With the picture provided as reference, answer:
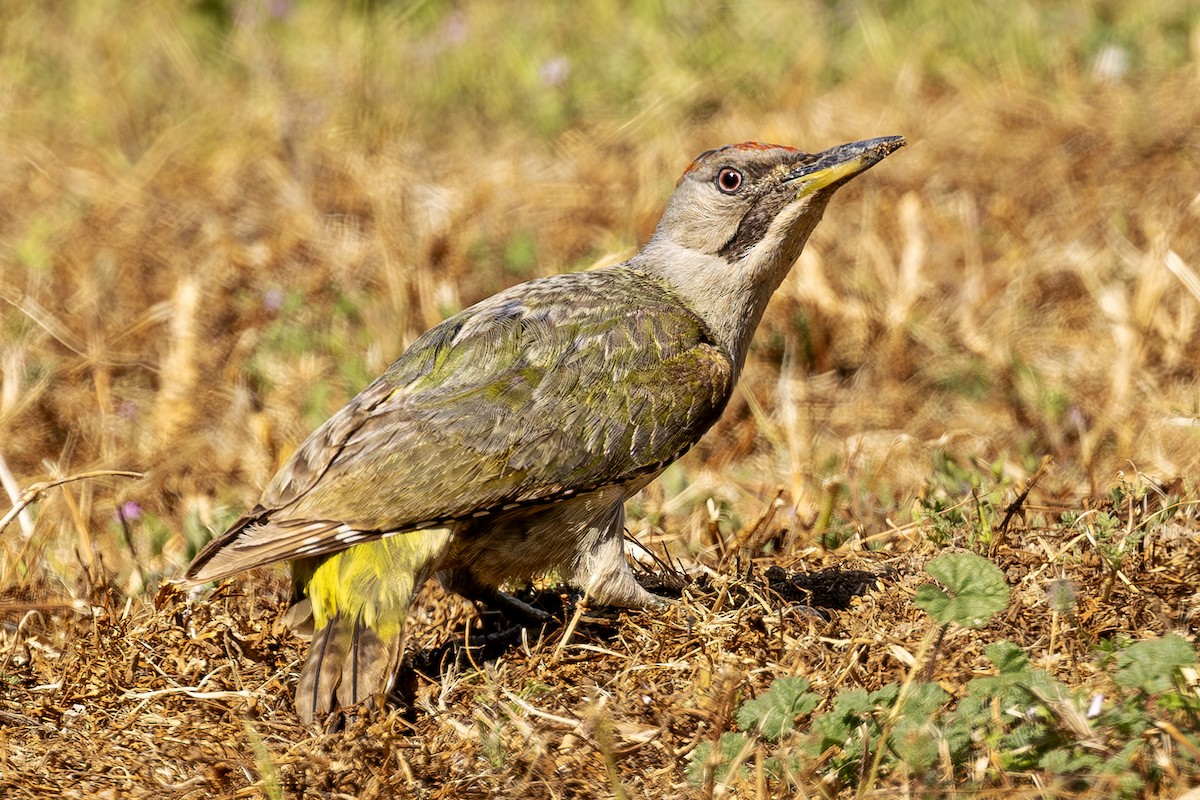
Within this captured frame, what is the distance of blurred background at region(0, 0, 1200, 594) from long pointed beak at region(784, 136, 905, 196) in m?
1.08

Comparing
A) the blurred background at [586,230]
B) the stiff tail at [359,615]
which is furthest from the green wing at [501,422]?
the blurred background at [586,230]

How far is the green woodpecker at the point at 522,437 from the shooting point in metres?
4.09

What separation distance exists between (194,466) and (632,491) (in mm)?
2470

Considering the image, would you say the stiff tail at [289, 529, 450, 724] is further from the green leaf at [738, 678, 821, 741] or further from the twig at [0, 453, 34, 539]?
the twig at [0, 453, 34, 539]

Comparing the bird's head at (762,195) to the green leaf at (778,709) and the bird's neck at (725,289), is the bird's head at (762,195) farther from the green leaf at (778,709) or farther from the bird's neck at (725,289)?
the green leaf at (778,709)

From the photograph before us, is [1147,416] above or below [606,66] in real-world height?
below

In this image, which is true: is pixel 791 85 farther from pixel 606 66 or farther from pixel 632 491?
pixel 632 491

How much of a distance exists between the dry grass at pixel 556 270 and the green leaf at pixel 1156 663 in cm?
22

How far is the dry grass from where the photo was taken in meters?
3.96

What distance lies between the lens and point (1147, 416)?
5785 millimetres

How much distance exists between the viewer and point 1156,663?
3.32 m

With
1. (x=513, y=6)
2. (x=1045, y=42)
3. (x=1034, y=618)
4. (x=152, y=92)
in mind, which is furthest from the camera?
(x=513, y=6)

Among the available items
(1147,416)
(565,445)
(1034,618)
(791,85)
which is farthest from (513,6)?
(1034,618)

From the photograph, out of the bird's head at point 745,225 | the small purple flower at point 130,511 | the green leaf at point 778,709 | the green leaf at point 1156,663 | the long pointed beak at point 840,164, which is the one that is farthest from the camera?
the small purple flower at point 130,511
